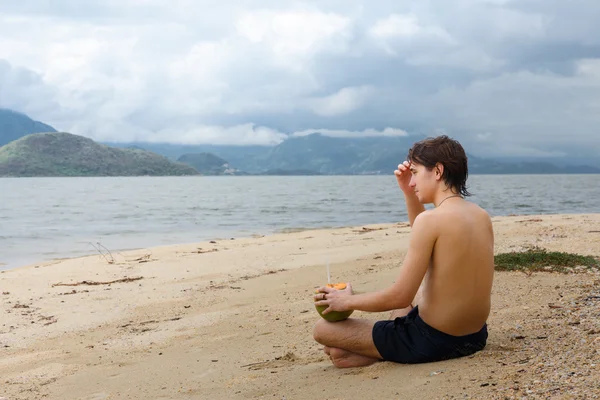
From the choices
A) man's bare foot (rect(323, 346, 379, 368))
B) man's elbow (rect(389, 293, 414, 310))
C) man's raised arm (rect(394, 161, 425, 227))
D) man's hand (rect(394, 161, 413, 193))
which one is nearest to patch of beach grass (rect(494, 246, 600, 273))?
man's raised arm (rect(394, 161, 425, 227))

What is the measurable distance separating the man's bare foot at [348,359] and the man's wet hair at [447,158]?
1.43m

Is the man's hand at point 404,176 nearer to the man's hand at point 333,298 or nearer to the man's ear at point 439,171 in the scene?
the man's ear at point 439,171

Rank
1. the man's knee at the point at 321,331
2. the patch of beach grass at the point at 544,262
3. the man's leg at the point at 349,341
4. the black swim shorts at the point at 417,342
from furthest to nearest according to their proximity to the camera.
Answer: the patch of beach grass at the point at 544,262 < the man's knee at the point at 321,331 < the man's leg at the point at 349,341 < the black swim shorts at the point at 417,342

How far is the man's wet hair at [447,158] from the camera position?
151 inches

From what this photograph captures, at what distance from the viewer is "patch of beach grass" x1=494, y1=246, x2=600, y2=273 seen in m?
7.86

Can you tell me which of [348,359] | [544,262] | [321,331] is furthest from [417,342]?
[544,262]

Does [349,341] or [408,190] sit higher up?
Answer: [408,190]

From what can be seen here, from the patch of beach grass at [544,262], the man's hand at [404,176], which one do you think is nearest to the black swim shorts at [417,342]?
the man's hand at [404,176]

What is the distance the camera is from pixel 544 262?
26.6ft

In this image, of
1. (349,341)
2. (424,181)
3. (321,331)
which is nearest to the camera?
(424,181)

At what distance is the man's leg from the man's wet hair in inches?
48.1

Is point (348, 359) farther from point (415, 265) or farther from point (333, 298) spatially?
point (415, 265)

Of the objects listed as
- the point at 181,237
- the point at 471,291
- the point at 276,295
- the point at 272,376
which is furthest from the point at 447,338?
the point at 181,237

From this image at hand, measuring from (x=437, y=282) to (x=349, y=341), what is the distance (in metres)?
0.84
